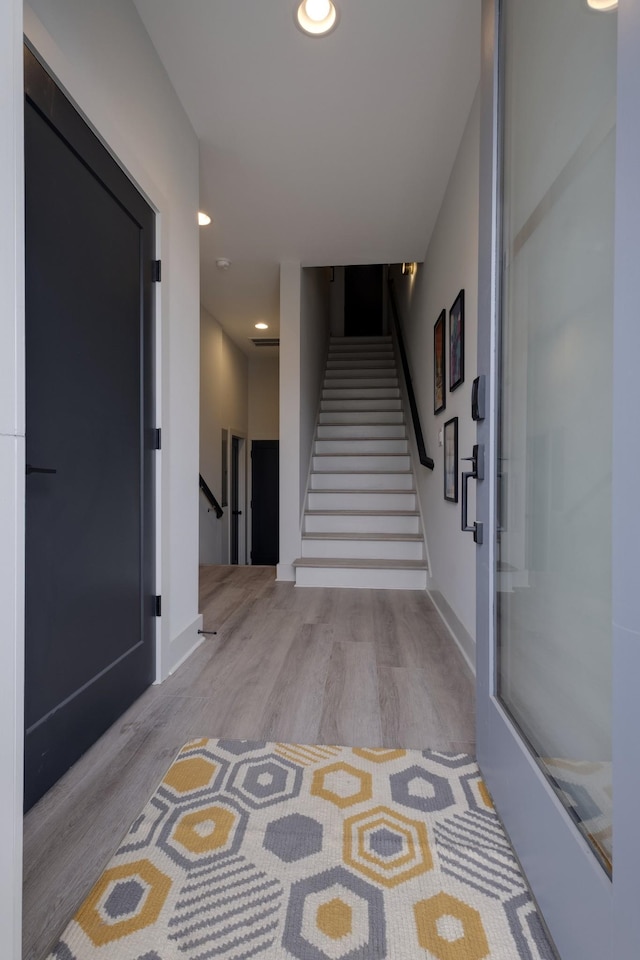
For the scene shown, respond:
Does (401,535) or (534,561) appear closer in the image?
(534,561)

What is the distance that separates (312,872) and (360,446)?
14.0ft

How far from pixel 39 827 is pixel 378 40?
2.94 meters

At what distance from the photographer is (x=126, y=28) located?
5.62ft

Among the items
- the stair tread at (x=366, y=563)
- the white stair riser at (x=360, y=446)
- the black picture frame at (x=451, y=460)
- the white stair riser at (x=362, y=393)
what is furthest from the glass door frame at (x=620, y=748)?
the white stair riser at (x=362, y=393)

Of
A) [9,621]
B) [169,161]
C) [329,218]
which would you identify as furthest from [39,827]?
[329,218]

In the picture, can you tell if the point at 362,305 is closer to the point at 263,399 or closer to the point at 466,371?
the point at 263,399

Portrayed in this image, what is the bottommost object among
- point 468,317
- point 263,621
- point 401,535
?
point 263,621

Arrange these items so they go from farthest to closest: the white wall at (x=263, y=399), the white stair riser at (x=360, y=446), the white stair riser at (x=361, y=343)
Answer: the white wall at (x=263, y=399)
the white stair riser at (x=361, y=343)
the white stair riser at (x=360, y=446)

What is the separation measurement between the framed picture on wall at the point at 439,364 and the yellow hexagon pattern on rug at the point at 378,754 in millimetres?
2105

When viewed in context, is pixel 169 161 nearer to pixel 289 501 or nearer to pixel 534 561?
pixel 534 561

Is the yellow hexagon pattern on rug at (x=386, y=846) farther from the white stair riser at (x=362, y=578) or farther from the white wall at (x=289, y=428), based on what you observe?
the white wall at (x=289, y=428)

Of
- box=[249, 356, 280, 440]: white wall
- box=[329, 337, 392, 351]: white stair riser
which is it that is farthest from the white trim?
box=[329, 337, 392, 351]: white stair riser

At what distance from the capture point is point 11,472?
678 mm

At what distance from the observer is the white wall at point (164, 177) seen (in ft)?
4.62
